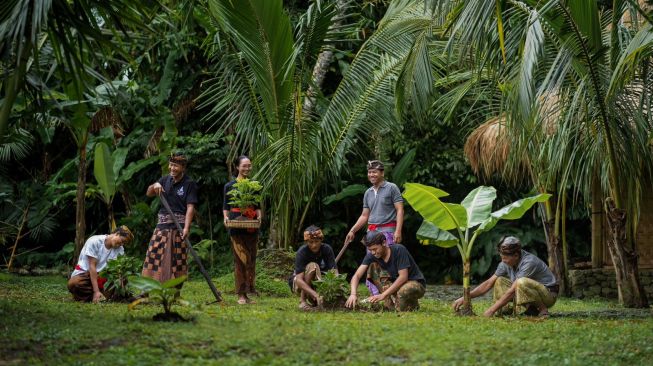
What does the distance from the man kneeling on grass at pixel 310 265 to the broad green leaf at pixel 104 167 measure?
14.7 feet

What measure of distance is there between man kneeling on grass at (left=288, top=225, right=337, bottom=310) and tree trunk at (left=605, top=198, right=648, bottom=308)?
121 inches

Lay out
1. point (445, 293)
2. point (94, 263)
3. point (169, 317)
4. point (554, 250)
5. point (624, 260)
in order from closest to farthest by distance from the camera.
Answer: point (169, 317), point (94, 263), point (624, 260), point (554, 250), point (445, 293)

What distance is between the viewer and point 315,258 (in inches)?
383

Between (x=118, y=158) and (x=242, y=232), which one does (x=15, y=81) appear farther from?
(x=118, y=158)

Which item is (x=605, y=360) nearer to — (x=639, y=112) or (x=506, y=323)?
(x=506, y=323)

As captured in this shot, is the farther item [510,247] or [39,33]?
[510,247]

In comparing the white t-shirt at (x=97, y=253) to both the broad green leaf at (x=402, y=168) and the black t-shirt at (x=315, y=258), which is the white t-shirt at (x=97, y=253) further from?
the broad green leaf at (x=402, y=168)

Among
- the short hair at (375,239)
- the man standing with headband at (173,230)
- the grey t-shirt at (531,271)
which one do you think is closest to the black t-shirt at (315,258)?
the short hair at (375,239)

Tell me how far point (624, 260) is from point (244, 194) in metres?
4.15

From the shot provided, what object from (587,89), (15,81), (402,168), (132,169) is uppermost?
(587,89)

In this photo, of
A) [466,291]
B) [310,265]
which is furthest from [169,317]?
[466,291]

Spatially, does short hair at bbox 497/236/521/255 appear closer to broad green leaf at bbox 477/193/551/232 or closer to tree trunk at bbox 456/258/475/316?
broad green leaf at bbox 477/193/551/232

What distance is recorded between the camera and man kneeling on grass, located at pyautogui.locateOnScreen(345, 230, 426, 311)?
9.27 metres

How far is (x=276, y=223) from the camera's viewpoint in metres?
13.8
